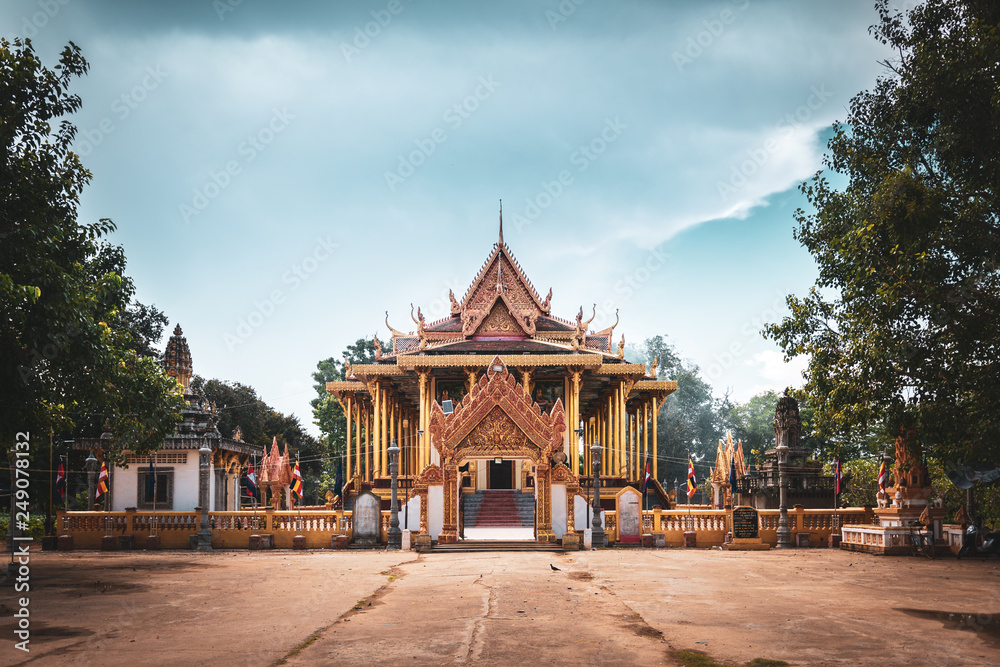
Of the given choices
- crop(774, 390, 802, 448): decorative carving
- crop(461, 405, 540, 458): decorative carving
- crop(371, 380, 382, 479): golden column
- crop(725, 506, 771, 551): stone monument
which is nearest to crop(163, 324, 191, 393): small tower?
crop(371, 380, 382, 479): golden column

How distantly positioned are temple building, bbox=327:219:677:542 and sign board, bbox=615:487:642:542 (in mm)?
2124

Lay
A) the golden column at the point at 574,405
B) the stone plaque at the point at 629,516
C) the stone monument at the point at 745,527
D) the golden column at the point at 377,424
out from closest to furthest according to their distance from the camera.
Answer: the stone monument at the point at 745,527, the stone plaque at the point at 629,516, the golden column at the point at 574,405, the golden column at the point at 377,424

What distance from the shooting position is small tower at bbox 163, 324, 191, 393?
101 feet

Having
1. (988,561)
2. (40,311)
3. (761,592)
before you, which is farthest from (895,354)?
(40,311)

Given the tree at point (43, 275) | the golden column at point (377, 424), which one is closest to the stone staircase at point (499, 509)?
the golden column at point (377, 424)

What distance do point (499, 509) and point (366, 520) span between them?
707cm

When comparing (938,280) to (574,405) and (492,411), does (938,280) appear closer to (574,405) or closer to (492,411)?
(492,411)

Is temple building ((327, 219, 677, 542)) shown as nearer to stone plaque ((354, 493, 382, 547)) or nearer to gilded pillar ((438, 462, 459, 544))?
gilded pillar ((438, 462, 459, 544))

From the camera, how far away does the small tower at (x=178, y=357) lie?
30.9 m

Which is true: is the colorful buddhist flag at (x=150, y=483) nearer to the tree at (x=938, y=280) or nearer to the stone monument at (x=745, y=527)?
the stone monument at (x=745, y=527)

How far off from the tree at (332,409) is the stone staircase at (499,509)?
18.4 m

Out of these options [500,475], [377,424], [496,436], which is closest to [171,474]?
[377,424]

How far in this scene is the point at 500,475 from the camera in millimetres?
36531

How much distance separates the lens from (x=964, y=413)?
13.1 m
